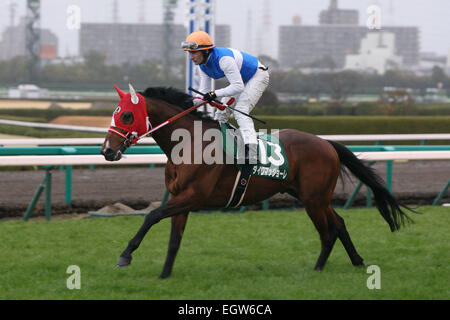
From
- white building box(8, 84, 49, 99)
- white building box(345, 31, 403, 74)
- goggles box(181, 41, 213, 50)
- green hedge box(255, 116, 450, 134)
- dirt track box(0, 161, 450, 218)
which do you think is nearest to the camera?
goggles box(181, 41, 213, 50)

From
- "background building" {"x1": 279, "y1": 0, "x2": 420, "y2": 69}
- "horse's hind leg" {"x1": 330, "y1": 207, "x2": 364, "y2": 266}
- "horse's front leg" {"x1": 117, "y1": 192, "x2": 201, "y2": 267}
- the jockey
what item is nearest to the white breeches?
the jockey

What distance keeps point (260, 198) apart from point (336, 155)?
0.65 metres

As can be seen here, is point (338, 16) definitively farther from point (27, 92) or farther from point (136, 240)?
point (136, 240)

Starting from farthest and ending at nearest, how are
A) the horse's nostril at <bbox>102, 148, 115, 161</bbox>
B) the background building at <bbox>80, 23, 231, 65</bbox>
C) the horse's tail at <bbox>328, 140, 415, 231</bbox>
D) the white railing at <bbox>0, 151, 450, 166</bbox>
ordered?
the background building at <bbox>80, 23, 231, 65</bbox> < the white railing at <bbox>0, 151, 450, 166</bbox> < the horse's tail at <bbox>328, 140, 415, 231</bbox> < the horse's nostril at <bbox>102, 148, 115, 161</bbox>

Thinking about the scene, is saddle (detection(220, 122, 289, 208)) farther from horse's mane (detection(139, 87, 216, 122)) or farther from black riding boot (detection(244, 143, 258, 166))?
horse's mane (detection(139, 87, 216, 122))

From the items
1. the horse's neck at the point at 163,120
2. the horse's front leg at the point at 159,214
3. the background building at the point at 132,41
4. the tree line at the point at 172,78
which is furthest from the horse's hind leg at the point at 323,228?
the background building at the point at 132,41

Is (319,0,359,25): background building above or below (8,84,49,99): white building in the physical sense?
above

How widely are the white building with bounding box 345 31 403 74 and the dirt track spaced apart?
11.8m

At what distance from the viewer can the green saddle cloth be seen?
15.2 ft

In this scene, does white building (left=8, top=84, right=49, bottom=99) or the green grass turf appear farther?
white building (left=8, top=84, right=49, bottom=99)

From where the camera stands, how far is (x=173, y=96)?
15.2 feet

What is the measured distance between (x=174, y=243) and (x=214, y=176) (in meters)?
0.51
